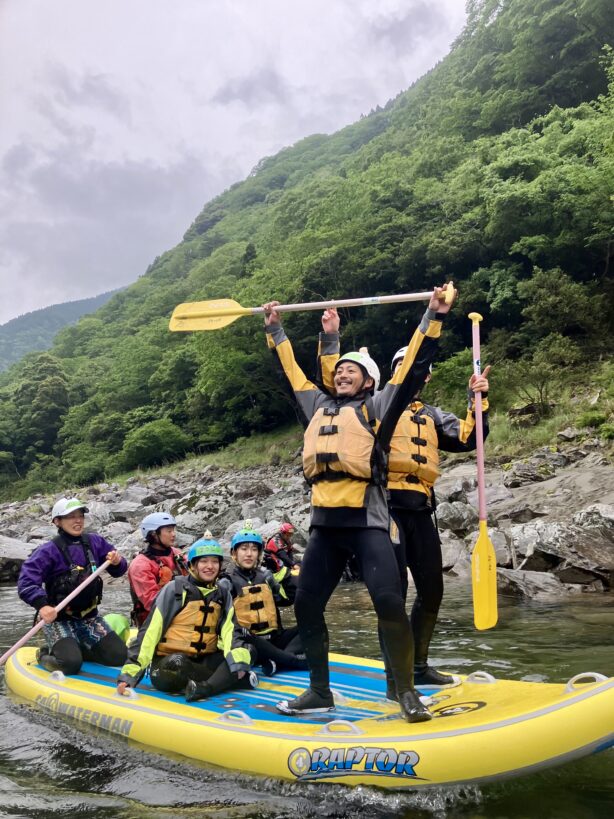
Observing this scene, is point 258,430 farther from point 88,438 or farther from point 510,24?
point 510,24

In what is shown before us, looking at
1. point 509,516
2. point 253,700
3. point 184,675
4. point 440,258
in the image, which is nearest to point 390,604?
point 253,700

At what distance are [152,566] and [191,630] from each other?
0.97m

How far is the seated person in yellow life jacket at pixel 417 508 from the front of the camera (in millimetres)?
3838

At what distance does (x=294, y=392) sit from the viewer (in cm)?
384

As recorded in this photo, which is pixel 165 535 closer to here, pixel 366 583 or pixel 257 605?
pixel 257 605

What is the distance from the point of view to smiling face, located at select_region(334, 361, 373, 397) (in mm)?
3621

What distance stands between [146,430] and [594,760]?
33392 millimetres

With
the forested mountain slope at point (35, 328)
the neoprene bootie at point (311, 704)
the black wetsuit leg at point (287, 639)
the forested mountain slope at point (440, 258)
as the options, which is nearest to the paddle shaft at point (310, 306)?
the neoprene bootie at point (311, 704)

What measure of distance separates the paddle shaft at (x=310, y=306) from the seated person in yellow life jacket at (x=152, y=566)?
174cm

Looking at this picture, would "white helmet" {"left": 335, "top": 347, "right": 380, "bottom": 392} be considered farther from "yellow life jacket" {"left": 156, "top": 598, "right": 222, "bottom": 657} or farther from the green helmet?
the green helmet

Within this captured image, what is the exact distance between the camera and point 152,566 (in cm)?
537

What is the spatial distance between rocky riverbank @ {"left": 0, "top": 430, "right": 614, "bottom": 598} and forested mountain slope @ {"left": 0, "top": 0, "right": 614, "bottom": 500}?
16.2 feet

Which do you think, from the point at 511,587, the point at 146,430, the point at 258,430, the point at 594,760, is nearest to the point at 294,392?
the point at 594,760

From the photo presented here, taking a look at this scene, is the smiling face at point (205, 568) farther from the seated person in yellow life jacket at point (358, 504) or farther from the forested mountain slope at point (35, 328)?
the forested mountain slope at point (35, 328)
